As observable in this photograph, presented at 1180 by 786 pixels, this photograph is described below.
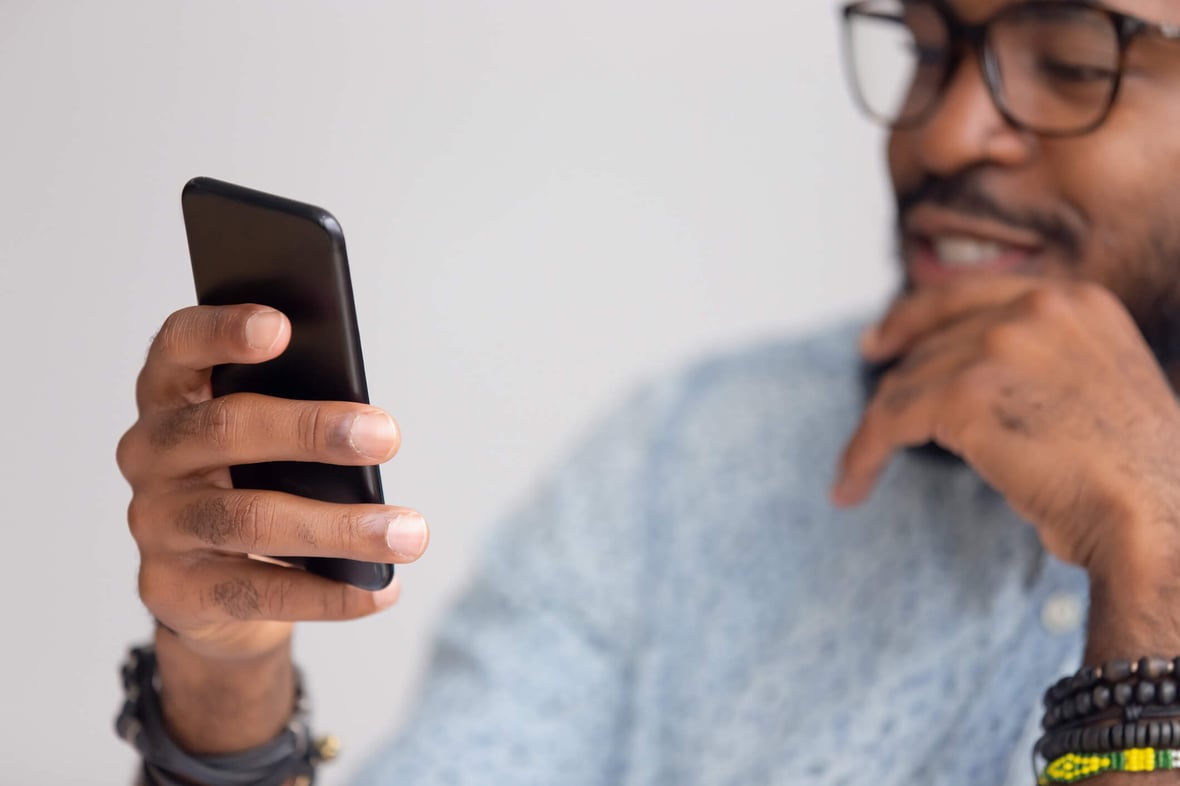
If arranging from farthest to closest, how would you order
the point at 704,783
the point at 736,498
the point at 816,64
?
the point at 816,64
the point at 736,498
the point at 704,783

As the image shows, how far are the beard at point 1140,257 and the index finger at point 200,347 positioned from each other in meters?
0.66

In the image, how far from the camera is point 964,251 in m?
1.11

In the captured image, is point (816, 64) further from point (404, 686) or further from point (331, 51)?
point (404, 686)

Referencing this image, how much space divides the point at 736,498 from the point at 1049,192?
430 mm

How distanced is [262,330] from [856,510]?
739 millimetres

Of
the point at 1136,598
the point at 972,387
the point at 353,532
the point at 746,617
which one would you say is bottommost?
the point at 746,617

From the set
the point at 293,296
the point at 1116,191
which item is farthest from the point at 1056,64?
the point at 293,296

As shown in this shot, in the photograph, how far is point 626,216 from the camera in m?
1.74

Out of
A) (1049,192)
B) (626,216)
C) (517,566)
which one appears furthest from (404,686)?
(1049,192)

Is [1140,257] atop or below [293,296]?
below

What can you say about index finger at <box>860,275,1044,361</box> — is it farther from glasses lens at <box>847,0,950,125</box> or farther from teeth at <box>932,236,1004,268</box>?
glasses lens at <box>847,0,950,125</box>

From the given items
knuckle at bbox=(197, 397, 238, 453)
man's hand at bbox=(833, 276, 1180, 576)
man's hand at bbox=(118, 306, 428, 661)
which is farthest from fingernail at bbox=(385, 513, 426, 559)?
man's hand at bbox=(833, 276, 1180, 576)

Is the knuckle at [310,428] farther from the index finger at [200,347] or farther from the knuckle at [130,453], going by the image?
the knuckle at [130,453]

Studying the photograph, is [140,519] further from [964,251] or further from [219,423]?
[964,251]
